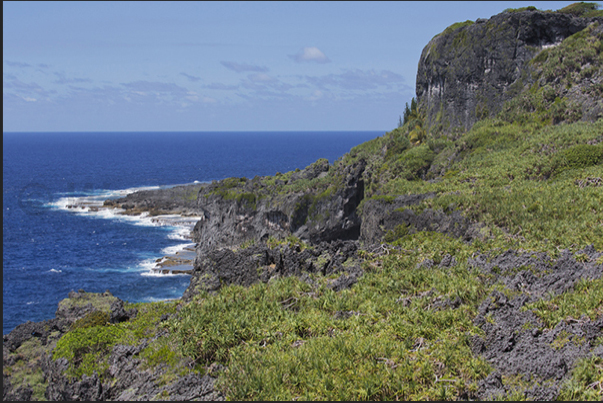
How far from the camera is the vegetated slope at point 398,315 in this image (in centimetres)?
1309

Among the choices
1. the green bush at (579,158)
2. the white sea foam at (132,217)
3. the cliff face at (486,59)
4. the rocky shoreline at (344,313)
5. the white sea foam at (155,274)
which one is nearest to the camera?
the rocky shoreline at (344,313)

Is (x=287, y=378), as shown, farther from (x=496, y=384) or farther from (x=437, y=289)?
(x=437, y=289)

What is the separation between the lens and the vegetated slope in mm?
13094

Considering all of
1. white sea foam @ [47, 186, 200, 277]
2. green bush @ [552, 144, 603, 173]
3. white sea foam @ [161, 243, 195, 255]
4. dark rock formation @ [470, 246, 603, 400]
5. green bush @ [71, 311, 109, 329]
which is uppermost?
green bush @ [552, 144, 603, 173]

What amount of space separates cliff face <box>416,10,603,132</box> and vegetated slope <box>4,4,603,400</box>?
19.5 metres

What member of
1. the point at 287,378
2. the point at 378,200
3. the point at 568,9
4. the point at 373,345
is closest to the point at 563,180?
the point at 378,200

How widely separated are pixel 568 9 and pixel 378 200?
144ft

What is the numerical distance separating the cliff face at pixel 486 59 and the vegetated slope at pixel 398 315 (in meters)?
19.5

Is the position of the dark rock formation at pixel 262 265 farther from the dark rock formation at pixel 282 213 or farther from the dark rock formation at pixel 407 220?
the dark rock formation at pixel 282 213

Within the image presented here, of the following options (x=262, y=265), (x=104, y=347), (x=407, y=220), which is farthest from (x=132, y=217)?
(x=104, y=347)

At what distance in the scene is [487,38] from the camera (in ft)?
191

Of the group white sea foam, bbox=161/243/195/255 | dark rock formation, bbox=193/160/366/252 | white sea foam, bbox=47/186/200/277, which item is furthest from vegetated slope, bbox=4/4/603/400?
white sea foam, bbox=161/243/195/255

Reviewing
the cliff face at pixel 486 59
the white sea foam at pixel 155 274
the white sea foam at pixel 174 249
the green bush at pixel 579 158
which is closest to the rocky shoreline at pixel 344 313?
the green bush at pixel 579 158

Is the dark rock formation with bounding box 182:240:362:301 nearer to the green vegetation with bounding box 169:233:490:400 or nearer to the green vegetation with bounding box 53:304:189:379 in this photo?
the green vegetation with bounding box 169:233:490:400
